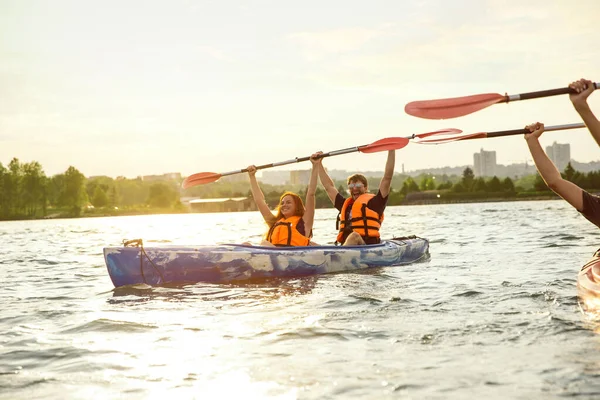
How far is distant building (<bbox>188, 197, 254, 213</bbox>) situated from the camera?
A: 12062cm

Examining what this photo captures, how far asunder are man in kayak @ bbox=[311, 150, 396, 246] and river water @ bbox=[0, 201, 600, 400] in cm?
154

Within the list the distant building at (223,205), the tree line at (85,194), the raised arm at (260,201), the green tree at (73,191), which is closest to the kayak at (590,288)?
the raised arm at (260,201)

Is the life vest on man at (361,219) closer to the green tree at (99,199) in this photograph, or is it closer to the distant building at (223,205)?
the green tree at (99,199)

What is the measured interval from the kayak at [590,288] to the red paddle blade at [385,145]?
484 centimetres

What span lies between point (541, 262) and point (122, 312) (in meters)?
6.81

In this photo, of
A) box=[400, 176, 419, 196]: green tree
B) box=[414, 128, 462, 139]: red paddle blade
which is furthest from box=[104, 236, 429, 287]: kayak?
box=[400, 176, 419, 196]: green tree

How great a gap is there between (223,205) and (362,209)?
114995 millimetres

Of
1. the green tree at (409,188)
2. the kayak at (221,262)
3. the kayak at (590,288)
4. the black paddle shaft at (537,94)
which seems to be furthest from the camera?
the green tree at (409,188)

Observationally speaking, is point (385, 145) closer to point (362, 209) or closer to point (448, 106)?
point (362, 209)

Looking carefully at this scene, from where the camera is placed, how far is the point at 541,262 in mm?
10391

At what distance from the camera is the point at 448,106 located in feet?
21.2

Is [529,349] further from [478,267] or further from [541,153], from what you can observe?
[478,267]

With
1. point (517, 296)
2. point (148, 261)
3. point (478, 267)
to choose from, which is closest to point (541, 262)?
point (478, 267)

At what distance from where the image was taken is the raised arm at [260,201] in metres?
9.79
